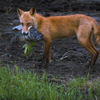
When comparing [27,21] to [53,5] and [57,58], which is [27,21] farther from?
[53,5]

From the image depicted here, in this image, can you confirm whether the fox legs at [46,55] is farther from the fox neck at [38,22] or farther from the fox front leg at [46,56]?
the fox neck at [38,22]

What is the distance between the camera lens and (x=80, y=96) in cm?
297

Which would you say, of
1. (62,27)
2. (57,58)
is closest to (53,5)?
(57,58)

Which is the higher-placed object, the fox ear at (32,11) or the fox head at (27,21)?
the fox ear at (32,11)

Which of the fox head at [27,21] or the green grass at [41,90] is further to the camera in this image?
the fox head at [27,21]

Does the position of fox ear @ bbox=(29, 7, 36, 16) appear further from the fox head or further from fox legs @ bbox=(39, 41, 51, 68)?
fox legs @ bbox=(39, 41, 51, 68)

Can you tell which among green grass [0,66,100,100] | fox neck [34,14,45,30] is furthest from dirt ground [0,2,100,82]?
fox neck [34,14,45,30]

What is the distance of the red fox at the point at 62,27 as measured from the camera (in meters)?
4.39

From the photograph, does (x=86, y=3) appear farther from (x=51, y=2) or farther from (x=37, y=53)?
(x=37, y=53)

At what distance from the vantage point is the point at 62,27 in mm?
4660

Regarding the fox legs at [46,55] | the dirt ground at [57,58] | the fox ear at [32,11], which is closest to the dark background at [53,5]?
the dirt ground at [57,58]

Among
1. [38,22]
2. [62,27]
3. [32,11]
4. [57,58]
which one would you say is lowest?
[57,58]

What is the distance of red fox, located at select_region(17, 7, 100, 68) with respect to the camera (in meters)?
4.39

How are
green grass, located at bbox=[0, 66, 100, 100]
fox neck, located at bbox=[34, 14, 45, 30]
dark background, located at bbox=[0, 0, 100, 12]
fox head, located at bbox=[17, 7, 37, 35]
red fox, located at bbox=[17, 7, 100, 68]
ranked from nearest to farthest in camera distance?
green grass, located at bbox=[0, 66, 100, 100] < fox head, located at bbox=[17, 7, 37, 35] < red fox, located at bbox=[17, 7, 100, 68] < fox neck, located at bbox=[34, 14, 45, 30] < dark background, located at bbox=[0, 0, 100, 12]
